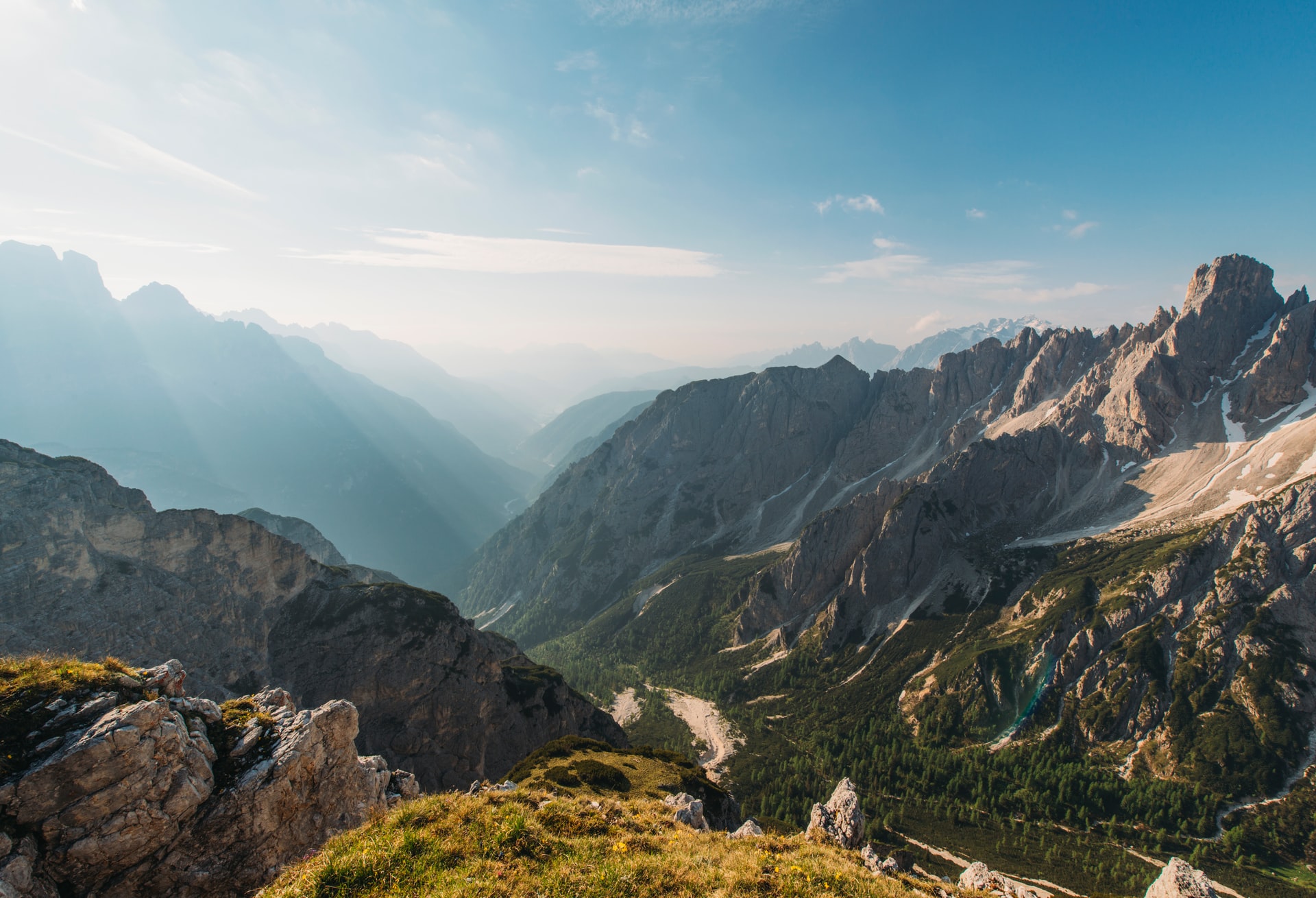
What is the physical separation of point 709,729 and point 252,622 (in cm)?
10852

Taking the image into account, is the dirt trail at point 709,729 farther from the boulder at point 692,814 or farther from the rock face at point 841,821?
the boulder at point 692,814

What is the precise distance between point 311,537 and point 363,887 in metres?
198

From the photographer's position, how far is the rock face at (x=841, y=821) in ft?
123

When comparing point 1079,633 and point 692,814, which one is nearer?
point 692,814

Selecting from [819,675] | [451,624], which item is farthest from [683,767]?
[819,675]

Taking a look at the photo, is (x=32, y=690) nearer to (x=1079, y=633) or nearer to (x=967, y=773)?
(x=967, y=773)

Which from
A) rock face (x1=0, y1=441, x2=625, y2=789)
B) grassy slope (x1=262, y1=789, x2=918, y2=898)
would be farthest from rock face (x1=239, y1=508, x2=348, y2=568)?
grassy slope (x1=262, y1=789, x2=918, y2=898)

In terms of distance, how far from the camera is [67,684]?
75.5 ft

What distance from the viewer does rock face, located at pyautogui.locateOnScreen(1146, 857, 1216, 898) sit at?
2870cm

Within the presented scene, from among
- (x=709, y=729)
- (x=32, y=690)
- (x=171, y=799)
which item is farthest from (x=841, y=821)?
(x=709, y=729)

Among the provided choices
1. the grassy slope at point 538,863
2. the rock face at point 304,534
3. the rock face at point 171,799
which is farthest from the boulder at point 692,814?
the rock face at point 304,534

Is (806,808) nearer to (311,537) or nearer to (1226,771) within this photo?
(1226,771)

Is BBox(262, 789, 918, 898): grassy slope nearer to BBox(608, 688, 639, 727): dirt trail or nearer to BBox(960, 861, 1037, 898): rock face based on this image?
BBox(960, 861, 1037, 898): rock face

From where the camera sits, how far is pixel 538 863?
16.9m
